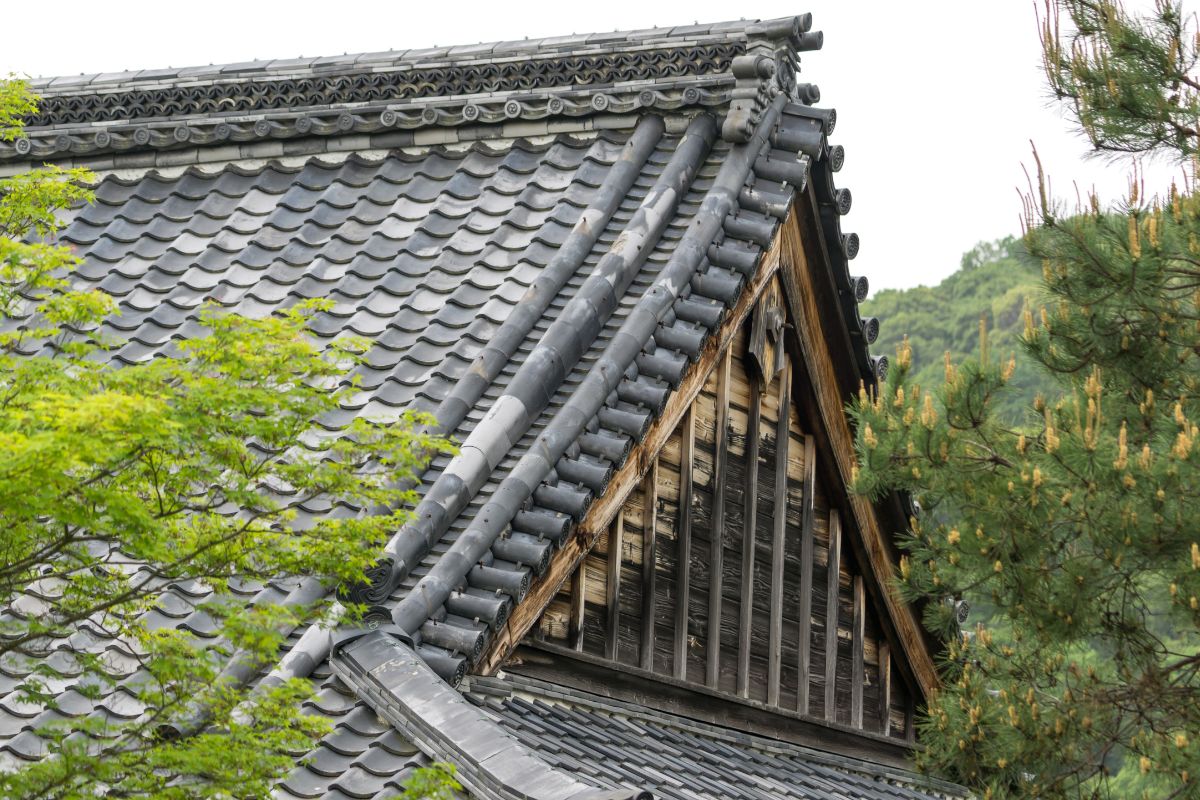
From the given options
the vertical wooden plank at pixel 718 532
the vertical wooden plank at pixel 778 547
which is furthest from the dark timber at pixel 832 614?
the vertical wooden plank at pixel 718 532

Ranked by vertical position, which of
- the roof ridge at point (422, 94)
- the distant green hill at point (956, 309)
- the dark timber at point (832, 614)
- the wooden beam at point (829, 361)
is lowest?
the dark timber at point (832, 614)

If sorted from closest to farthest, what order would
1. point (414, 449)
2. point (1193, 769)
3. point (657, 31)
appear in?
point (414, 449), point (1193, 769), point (657, 31)

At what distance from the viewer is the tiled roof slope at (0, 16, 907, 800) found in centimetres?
686

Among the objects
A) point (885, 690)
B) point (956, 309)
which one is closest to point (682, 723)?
point (885, 690)

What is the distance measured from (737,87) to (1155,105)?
241 cm

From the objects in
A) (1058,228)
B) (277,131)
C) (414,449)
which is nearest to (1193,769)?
(1058,228)

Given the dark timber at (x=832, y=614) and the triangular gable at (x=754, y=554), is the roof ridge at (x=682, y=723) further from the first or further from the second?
the dark timber at (x=832, y=614)

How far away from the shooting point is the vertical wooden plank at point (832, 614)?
35.0 feet

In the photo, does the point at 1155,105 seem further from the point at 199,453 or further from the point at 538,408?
the point at 199,453

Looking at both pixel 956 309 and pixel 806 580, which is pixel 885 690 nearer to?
pixel 806 580

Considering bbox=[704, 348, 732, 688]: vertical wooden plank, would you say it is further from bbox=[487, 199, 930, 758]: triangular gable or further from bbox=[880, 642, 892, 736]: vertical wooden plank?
bbox=[880, 642, 892, 736]: vertical wooden plank

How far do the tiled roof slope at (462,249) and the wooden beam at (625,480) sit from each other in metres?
0.36

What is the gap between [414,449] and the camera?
6266mm

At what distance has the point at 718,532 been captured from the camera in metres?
9.35
